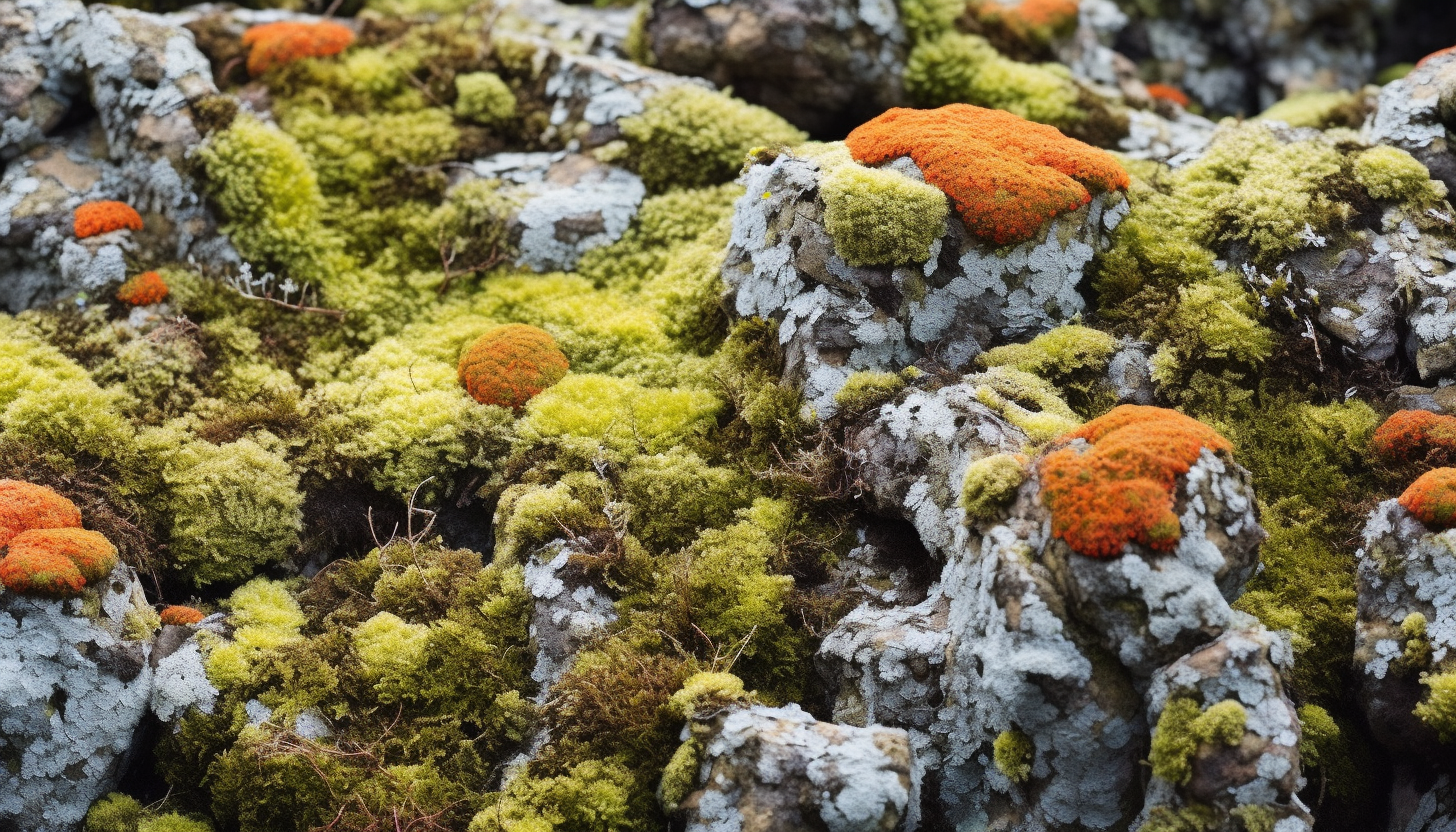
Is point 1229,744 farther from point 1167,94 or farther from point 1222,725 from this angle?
point 1167,94

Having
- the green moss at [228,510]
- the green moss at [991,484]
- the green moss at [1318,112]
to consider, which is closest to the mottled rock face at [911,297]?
the green moss at [991,484]

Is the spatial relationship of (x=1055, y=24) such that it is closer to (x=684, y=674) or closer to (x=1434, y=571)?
(x=1434, y=571)

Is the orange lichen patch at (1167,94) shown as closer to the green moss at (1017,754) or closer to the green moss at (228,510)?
the green moss at (1017,754)

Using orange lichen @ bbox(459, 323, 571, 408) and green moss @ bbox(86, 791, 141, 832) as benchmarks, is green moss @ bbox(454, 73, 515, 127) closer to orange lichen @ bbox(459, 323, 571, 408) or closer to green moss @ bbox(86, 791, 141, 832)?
orange lichen @ bbox(459, 323, 571, 408)

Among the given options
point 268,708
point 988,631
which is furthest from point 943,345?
point 268,708

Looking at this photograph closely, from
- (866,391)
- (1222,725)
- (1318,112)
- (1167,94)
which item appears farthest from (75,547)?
(1167,94)

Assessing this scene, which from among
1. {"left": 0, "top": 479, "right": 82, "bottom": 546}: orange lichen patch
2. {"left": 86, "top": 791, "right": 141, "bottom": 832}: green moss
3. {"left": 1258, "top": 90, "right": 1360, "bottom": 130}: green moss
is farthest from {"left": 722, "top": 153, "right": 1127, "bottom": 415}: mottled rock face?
{"left": 86, "top": 791, "right": 141, "bottom": 832}: green moss

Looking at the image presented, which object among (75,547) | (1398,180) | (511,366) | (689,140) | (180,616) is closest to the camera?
(75,547)
